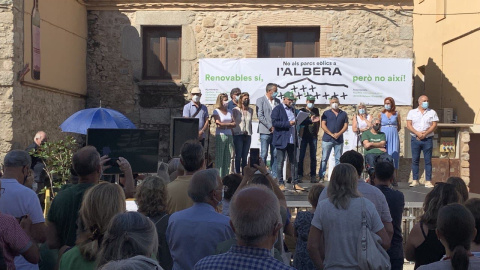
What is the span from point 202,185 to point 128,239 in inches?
57.0

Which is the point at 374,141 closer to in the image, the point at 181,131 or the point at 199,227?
the point at 181,131

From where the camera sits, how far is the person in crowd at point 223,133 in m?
13.1

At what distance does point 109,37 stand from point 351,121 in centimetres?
586

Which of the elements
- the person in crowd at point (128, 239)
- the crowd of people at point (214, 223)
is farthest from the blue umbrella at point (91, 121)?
the person in crowd at point (128, 239)

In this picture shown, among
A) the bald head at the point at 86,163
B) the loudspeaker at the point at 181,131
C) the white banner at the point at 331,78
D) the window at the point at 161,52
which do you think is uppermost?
the window at the point at 161,52

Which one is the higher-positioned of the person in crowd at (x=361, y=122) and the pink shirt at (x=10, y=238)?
the person in crowd at (x=361, y=122)

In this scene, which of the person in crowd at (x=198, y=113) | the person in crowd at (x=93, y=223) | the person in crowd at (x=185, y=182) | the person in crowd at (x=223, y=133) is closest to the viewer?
the person in crowd at (x=93, y=223)

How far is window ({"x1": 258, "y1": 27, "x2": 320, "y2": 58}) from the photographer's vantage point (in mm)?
16297

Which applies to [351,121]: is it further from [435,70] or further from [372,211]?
[372,211]

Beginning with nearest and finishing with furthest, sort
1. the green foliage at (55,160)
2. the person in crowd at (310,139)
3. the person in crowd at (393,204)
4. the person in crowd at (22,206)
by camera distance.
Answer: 1. the person in crowd at (22,206)
2. the person in crowd at (393,204)
3. the green foliage at (55,160)
4. the person in crowd at (310,139)

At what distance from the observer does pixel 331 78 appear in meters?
15.4

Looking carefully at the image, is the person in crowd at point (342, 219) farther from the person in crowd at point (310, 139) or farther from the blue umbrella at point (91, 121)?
the person in crowd at point (310, 139)

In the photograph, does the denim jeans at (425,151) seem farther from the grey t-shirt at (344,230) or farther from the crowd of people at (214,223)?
the grey t-shirt at (344,230)

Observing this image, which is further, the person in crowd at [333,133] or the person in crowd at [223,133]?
the person in crowd at [333,133]
